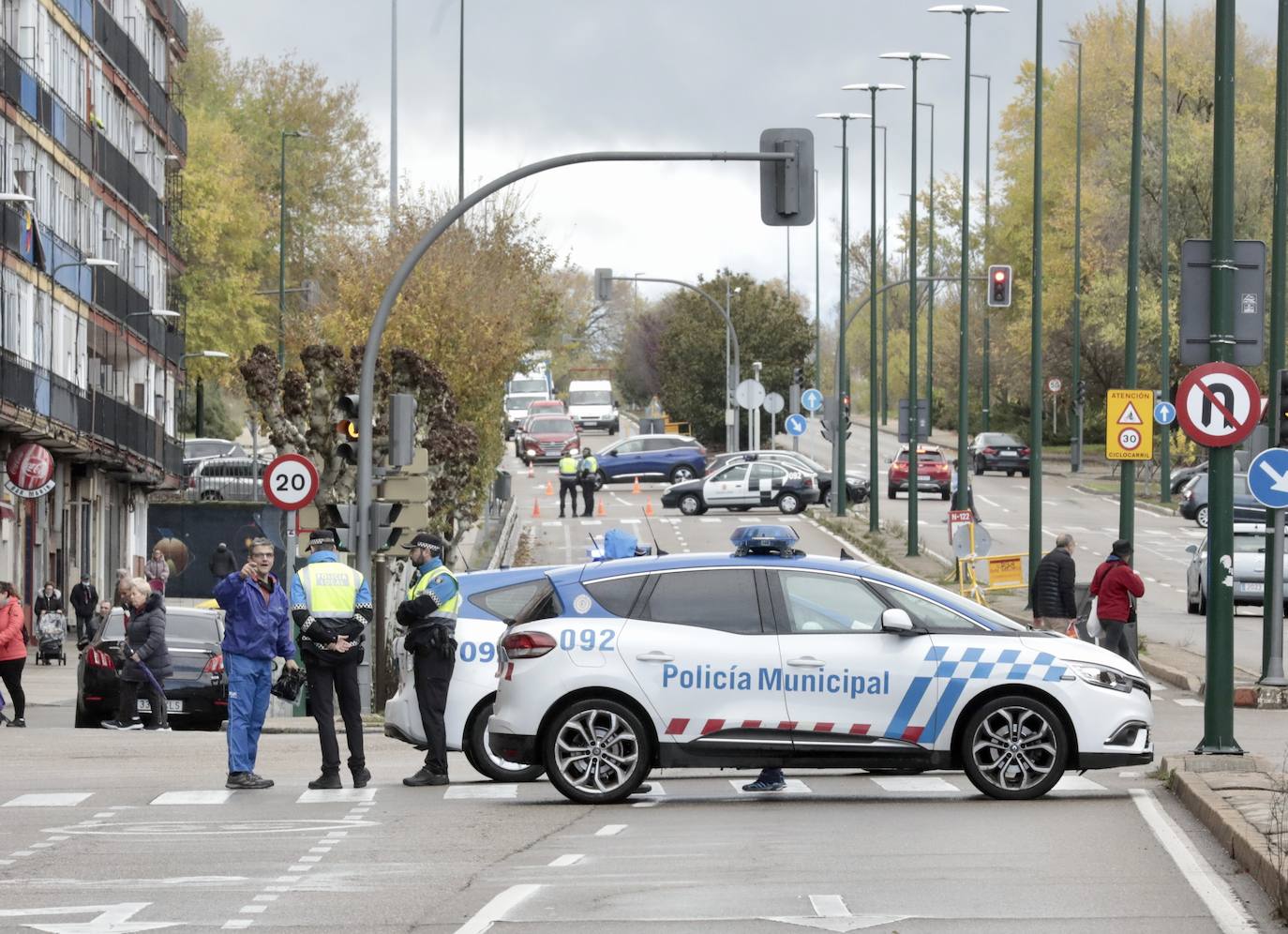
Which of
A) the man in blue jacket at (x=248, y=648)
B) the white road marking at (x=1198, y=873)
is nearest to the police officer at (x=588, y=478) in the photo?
the man in blue jacket at (x=248, y=648)

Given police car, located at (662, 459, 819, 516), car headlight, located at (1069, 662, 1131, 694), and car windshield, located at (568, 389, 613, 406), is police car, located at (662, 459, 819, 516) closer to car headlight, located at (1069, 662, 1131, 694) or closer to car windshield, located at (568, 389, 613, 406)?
car windshield, located at (568, 389, 613, 406)

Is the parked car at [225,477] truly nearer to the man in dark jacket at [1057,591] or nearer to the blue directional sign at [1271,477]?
the man in dark jacket at [1057,591]

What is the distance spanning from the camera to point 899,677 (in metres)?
16.1

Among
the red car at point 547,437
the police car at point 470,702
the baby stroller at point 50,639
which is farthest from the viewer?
the red car at point 547,437

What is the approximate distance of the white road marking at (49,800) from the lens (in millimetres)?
16484

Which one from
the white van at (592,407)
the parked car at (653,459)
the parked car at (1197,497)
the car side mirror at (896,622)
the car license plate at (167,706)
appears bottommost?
the car license plate at (167,706)

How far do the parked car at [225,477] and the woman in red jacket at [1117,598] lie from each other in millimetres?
48380

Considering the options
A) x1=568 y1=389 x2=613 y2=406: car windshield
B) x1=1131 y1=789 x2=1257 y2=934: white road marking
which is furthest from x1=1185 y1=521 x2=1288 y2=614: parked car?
x1=568 y1=389 x2=613 y2=406: car windshield

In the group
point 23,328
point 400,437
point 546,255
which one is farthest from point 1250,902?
point 546,255

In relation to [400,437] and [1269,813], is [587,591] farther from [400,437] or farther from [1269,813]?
[400,437]

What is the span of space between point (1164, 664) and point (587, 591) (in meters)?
16.2

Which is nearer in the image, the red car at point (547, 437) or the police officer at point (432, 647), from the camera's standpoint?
the police officer at point (432, 647)

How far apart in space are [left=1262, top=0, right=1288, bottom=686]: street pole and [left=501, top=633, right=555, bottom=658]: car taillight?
39.9 feet

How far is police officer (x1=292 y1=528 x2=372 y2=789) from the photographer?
17.3 metres
